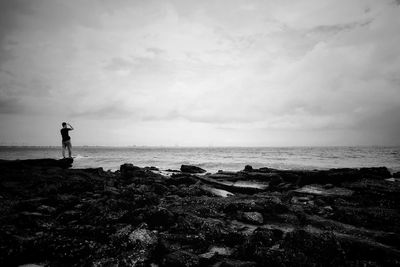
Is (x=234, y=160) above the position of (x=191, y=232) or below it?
below

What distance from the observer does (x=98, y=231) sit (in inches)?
241

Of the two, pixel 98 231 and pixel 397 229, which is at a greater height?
pixel 98 231

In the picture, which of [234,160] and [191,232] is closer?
[191,232]

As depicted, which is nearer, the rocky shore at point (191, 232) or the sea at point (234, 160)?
the rocky shore at point (191, 232)

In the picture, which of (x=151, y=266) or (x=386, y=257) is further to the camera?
(x=386, y=257)

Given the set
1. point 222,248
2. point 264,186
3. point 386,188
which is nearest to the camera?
point 222,248

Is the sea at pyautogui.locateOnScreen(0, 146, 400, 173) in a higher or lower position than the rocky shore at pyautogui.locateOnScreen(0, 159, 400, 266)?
lower

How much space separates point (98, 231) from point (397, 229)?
29.2 feet

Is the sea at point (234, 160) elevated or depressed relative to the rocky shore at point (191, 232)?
depressed

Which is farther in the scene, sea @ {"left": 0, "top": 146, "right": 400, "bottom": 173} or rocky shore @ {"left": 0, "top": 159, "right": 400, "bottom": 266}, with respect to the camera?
sea @ {"left": 0, "top": 146, "right": 400, "bottom": 173}

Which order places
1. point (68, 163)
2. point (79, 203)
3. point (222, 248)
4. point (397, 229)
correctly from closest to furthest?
point (222, 248) < point (397, 229) < point (79, 203) < point (68, 163)

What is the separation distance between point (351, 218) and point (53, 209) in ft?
34.0

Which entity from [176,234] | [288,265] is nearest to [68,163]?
[176,234]

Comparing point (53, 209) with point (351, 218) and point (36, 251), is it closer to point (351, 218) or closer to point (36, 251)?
point (36, 251)
